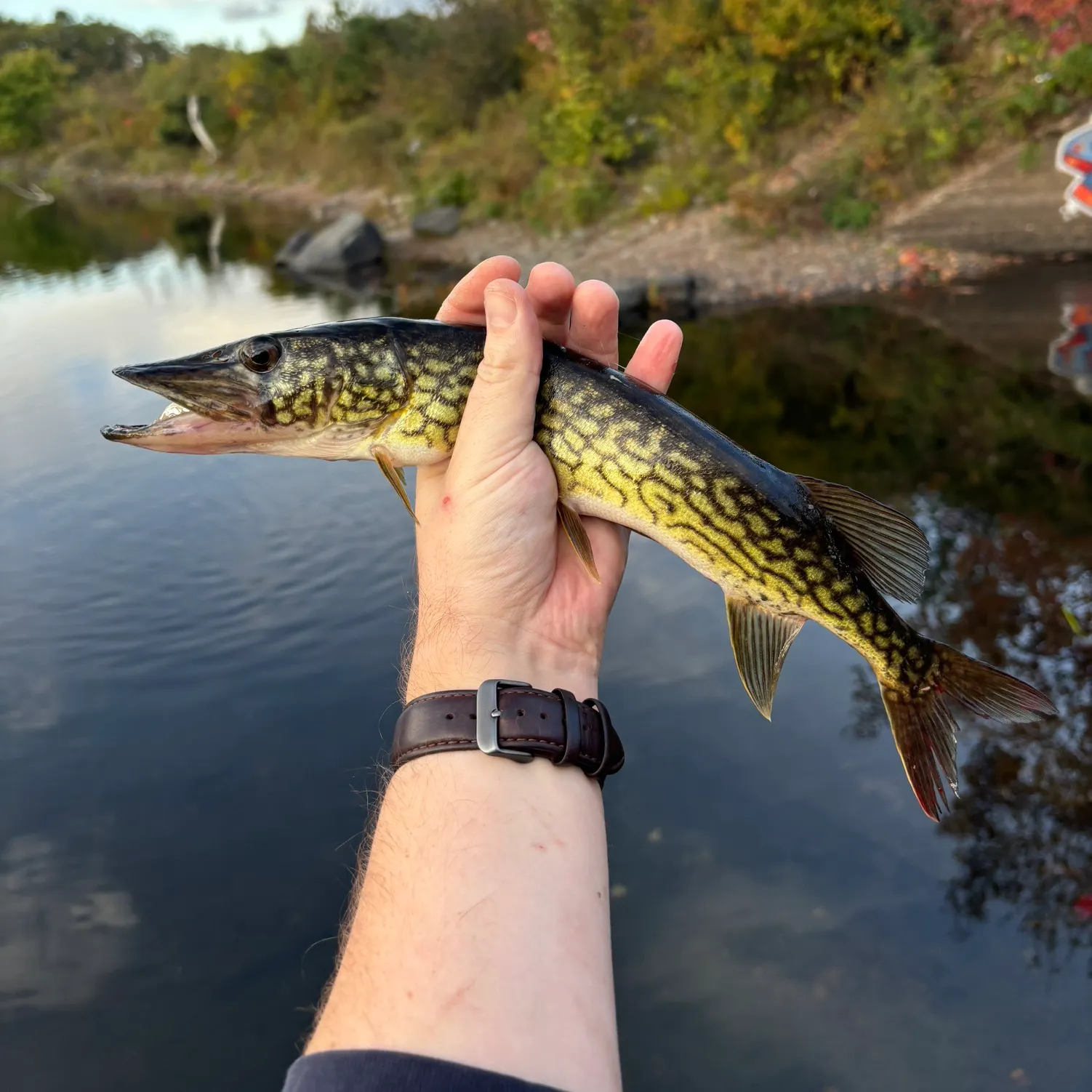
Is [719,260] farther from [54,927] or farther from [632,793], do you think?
[54,927]

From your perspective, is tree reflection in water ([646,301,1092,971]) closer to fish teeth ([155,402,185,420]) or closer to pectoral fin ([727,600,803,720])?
pectoral fin ([727,600,803,720])

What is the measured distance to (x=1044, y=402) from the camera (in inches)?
403

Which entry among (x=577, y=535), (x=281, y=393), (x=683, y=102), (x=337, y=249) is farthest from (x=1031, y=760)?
(x=683, y=102)

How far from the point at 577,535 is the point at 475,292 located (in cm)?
97

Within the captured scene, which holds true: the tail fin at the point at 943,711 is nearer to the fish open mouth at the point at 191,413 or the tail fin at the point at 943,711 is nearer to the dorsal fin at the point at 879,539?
the dorsal fin at the point at 879,539

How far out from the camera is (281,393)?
288 cm

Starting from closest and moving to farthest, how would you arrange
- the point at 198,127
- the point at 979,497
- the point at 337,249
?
1. the point at 979,497
2. the point at 337,249
3. the point at 198,127

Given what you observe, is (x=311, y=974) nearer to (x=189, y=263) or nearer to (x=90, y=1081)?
(x=90, y=1081)

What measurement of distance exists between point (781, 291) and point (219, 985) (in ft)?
49.2

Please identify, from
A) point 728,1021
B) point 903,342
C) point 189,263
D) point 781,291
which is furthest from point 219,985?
point 189,263

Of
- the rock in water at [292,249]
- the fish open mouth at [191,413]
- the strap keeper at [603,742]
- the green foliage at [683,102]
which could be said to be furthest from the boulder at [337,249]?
the strap keeper at [603,742]

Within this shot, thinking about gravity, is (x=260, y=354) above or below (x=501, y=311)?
below

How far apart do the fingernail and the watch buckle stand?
1159 mm

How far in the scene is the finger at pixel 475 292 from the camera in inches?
123
